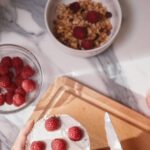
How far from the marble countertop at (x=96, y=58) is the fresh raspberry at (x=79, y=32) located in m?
0.05

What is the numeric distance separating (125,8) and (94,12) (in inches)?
3.4

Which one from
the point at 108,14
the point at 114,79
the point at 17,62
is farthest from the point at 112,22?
the point at 17,62

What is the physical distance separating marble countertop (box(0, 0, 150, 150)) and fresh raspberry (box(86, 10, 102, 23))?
67 mm

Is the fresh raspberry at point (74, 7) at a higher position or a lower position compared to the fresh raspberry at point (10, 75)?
higher

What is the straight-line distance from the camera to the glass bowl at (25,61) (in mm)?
1091

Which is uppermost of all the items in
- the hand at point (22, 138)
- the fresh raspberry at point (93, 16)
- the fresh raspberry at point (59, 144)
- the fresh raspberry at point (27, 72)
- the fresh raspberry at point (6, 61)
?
the fresh raspberry at point (93, 16)

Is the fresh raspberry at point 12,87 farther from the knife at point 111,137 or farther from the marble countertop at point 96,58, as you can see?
the knife at point 111,137

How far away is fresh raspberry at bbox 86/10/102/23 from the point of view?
3.59ft

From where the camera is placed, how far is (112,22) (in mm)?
1115

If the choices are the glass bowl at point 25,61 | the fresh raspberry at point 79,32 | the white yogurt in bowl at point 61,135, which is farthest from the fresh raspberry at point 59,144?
the fresh raspberry at point 79,32

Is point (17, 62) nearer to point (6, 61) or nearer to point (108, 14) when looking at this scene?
point (6, 61)

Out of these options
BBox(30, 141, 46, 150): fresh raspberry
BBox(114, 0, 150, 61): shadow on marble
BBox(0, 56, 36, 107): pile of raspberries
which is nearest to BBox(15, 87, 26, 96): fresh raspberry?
BBox(0, 56, 36, 107): pile of raspberries

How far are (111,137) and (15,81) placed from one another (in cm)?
25

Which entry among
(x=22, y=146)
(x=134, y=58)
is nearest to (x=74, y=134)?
(x=22, y=146)
